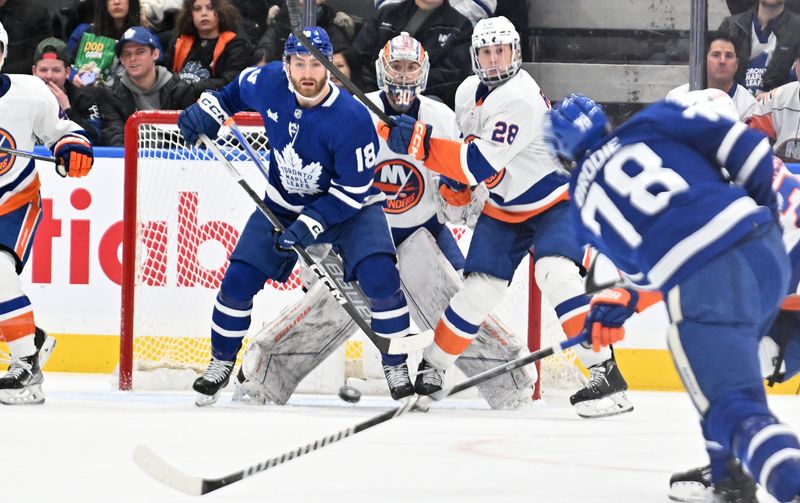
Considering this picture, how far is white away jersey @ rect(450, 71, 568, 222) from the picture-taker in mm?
4219

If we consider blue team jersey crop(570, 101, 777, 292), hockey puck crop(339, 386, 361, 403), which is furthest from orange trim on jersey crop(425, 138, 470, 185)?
blue team jersey crop(570, 101, 777, 292)

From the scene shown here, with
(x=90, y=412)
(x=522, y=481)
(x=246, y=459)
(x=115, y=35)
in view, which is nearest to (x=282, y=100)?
(x=90, y=412)

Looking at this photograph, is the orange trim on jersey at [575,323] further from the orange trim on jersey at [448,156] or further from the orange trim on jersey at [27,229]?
the orange trim on jersey at [27,229]

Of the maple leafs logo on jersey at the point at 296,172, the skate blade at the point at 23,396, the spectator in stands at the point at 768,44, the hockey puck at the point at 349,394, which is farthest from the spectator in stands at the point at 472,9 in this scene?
the skate blade at the point at 23,396

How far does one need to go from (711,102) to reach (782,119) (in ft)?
9.38

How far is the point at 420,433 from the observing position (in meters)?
3.73

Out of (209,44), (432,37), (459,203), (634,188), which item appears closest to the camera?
(634,188)

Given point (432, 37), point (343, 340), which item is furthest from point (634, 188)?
point (432, 37)

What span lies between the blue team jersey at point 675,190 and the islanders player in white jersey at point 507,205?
1762 millimetres

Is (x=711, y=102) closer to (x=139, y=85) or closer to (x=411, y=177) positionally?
(x=411, y=177)

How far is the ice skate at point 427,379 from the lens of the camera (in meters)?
4.49

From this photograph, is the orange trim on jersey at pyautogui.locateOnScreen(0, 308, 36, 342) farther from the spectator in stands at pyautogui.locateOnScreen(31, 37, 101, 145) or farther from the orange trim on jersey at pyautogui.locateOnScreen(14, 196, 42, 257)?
the spectator in stands at pyautogui.locateOnScreen(31, 37, 101, 145)

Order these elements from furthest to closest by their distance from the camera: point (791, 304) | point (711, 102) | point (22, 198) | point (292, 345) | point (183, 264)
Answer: point (183, 264) < point (292, 345) < point (22, 198) < point (791, 304) < point (711, 102)

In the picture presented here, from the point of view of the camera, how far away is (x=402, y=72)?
15.0ft
